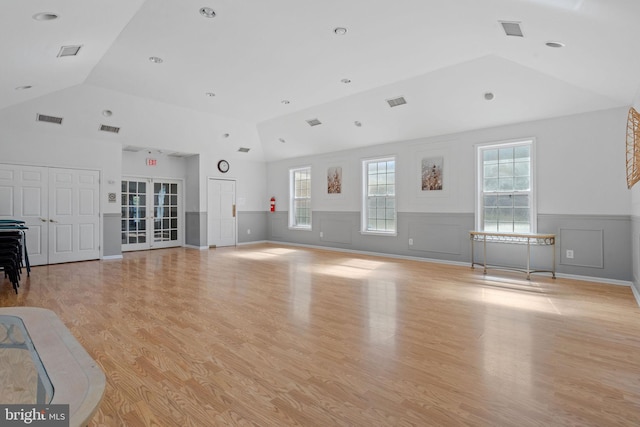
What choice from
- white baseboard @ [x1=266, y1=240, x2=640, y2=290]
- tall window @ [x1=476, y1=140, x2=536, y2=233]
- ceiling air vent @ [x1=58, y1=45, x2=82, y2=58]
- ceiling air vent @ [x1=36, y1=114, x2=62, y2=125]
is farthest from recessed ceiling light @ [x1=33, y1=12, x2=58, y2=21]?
white baseboard @ [x1=266, y1=240, x2=640, y2=290]

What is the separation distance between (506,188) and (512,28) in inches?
123

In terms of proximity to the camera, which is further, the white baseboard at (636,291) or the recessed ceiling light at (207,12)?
the white baseboard at (636,291)

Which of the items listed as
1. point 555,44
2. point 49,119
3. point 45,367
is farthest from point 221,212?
point 45,367

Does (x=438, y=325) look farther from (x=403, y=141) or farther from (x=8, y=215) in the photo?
(x=8, y=215)

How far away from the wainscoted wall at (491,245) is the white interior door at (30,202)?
5662 mm

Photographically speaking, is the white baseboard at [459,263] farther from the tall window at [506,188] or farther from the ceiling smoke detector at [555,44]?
the ceiling smoke detector at [555,44]

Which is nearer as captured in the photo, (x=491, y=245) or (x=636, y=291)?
(x=636, y=291)

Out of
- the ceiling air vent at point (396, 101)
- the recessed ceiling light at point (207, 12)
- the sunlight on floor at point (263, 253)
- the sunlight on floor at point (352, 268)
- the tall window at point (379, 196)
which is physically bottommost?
the sunlight on floor at point (352, 268)

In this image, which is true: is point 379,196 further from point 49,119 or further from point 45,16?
point 49,119

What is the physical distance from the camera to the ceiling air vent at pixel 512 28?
11.7 feet

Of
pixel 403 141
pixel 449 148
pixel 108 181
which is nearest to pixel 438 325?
pixel 449 148

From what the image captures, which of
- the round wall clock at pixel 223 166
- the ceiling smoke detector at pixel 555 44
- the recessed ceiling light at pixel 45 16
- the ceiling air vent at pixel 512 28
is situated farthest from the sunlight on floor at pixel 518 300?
the round wall clock at pixel 223 166

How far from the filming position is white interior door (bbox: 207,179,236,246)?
9.35m

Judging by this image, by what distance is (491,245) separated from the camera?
20.2ft
